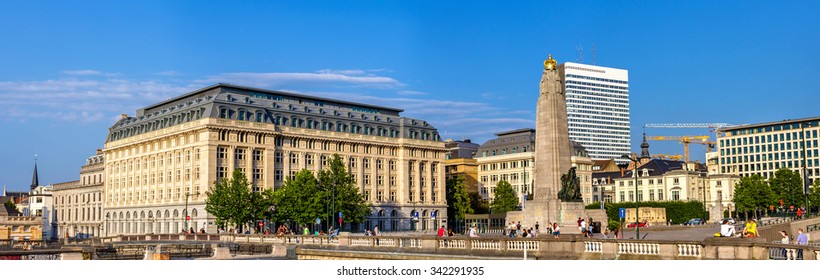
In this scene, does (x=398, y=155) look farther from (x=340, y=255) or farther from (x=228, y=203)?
(x=340, y=255)

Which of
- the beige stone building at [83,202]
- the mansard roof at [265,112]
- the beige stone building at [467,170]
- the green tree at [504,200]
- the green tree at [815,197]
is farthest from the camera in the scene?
the beige stone building at [467,170]

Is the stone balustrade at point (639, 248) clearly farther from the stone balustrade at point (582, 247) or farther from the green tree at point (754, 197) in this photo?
the green tree at point (754, 197)

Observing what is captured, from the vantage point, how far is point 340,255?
40875 mm

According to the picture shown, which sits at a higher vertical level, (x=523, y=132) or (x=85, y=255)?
(x=523, y=132)

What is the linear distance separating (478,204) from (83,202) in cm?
6592

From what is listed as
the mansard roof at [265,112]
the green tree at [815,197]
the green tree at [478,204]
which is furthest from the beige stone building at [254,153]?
the green tree at [815,197]

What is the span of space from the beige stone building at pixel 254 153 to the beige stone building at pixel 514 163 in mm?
19342

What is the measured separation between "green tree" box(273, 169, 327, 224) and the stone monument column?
111 ft

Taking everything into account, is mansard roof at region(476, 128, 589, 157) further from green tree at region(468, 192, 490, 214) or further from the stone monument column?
the stone monument column

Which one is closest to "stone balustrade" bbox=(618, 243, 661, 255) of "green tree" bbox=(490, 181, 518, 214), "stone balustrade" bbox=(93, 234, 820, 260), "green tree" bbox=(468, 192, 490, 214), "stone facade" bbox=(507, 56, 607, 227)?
"stone balustrade" bbox=(93, 234, 820, 260)

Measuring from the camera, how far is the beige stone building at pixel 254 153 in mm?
110250
